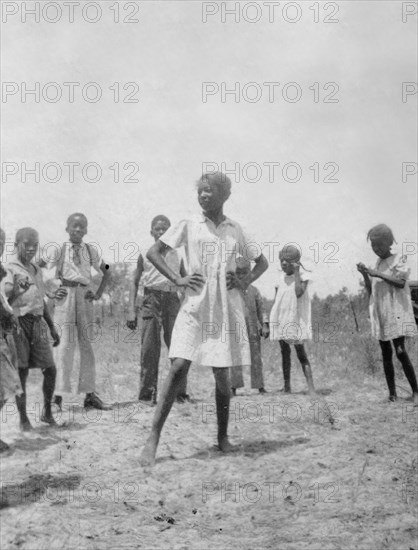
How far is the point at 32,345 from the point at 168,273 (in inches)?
73.8

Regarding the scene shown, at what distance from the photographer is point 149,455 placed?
418cm

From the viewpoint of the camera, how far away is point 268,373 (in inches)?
397

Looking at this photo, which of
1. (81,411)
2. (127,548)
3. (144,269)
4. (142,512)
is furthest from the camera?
(144,269)

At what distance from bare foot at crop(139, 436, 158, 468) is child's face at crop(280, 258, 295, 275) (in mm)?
3688

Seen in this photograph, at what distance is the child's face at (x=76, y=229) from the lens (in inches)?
251

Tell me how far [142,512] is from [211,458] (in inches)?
42.4

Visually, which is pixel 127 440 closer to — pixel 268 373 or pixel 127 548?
pixel 127 548

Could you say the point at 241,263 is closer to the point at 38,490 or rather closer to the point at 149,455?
the point at 149,455

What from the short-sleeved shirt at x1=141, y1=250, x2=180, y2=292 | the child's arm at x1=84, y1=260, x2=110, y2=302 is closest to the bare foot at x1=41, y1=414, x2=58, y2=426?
the child's arm at x1=84, y1=260, x2=110, y2=302

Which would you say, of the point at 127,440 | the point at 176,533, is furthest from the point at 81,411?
the point at 176,533

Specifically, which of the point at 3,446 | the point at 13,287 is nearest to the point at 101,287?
the point at 13,287

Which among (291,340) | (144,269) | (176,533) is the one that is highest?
(144,269)

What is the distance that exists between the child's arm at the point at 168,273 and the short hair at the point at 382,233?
2.95 metres

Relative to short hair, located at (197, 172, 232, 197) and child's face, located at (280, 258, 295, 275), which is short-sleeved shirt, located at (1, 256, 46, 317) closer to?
short hair, located at (197, 172, 232, 197)
